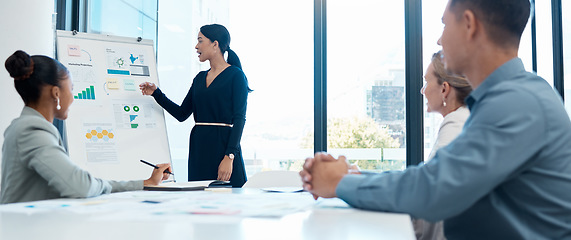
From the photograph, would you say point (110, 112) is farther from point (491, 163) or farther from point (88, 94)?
point (491, 163)

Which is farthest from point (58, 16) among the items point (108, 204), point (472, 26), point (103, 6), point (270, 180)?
point (472, 26)

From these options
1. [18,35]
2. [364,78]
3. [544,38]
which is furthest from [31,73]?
[544,38]

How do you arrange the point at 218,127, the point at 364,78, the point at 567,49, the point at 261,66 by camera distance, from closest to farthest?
the point at 218,127, the point at 567,49, the point at 364,78, the point at 261,66

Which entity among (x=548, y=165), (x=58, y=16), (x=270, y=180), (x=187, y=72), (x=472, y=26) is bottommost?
(x=270, y=180)

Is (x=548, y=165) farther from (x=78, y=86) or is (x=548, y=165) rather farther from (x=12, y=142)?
(x=78, y=86)

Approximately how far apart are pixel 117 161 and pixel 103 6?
75.7 inches

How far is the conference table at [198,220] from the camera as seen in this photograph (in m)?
0.93

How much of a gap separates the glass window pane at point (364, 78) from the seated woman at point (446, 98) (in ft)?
7.81

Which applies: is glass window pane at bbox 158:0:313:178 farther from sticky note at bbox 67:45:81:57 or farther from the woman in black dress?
the woman in black dress

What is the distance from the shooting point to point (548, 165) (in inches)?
43.7

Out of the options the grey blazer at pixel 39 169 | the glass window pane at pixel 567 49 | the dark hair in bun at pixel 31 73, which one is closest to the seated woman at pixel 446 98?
the grey blazer at pixel 39 169

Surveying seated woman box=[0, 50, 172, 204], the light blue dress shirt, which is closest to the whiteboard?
seated woman box=[0, 50, 172, 204]

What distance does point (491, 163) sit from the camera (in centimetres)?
102

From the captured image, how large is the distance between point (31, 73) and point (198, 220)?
1172mm
